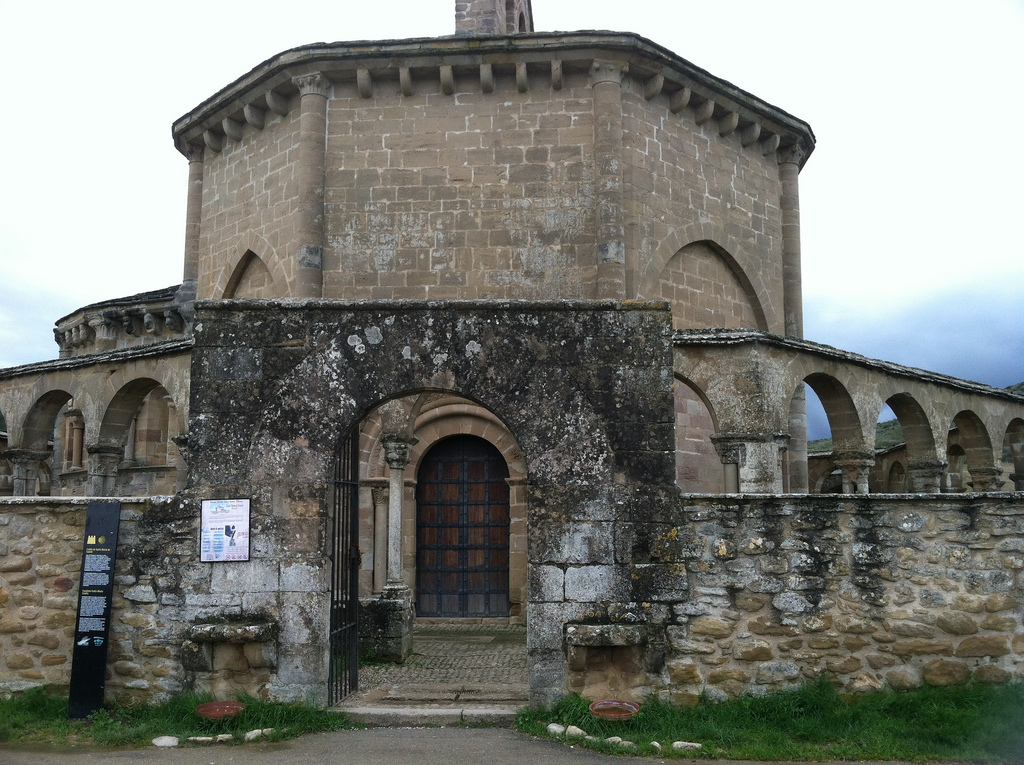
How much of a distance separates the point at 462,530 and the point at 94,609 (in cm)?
638

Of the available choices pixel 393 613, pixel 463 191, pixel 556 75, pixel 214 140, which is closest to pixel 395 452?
pixel 393 613

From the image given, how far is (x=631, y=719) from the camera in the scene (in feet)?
18.5

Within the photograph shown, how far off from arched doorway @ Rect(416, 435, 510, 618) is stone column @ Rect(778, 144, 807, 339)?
559cm

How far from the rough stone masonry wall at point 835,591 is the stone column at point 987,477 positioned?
798 centimetres

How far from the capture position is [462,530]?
1204 centimetres

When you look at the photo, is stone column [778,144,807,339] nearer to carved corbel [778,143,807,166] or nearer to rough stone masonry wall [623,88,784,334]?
carved corbel [778,143,807,166]

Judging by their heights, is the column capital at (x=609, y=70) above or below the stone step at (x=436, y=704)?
above

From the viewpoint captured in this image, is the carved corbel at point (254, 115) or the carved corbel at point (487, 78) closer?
the carved corbel at point (487, 78)

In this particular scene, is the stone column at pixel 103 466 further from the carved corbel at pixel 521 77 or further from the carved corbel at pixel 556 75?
the carved corbel at pixel 556 75

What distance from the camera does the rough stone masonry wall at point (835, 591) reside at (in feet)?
18.9

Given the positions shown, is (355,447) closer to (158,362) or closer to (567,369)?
(567,369)

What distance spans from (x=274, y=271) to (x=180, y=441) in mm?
2656

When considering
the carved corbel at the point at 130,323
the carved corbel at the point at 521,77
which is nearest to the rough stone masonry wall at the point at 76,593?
the carved corbel at the point at 521,77

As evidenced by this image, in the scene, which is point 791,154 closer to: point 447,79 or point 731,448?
point 447,79
